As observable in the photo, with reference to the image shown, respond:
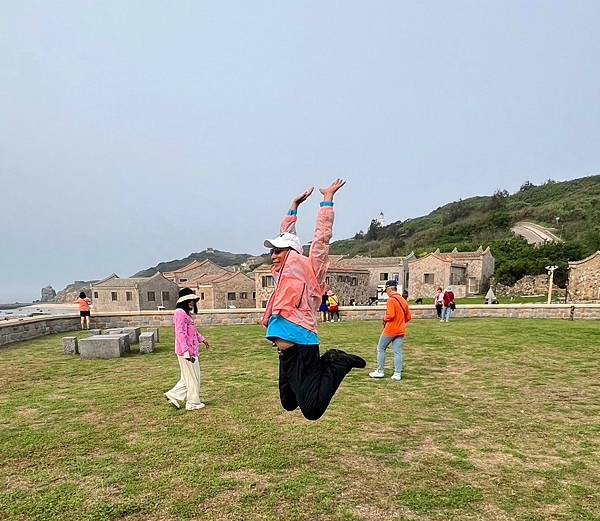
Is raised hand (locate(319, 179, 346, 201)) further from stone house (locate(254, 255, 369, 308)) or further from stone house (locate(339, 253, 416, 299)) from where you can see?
stone house (locate(339, 253, 416, 299))

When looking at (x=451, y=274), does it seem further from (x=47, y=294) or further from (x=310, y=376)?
(x=47, y=294)

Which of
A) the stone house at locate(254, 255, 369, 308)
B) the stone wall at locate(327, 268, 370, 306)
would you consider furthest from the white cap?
the stone house at locate(254, 255, 369, 308)

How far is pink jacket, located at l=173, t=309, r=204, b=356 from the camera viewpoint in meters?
6.02

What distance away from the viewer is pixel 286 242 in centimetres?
341

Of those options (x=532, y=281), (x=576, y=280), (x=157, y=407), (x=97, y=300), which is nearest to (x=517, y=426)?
(x=157, y=407)

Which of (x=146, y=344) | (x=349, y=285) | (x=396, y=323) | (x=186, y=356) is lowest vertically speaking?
(x=146, y=344)

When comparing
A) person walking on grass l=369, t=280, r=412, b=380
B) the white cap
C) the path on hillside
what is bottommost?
person walking on grass l=369, t=280, r=412, b=380

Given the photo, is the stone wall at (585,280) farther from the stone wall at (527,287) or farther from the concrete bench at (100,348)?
the concrete bench at (100,348)

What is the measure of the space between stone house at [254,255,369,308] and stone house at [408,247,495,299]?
6442mm

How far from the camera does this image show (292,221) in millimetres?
3902

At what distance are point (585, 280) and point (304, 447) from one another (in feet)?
122

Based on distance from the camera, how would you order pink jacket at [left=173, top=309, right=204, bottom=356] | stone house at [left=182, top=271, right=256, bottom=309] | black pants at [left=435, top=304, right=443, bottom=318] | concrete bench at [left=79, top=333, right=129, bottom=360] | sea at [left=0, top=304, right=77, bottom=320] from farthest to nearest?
stone house at [left=182, top=271, right=256, bottom=309], sea at [left=0, top=304, right=77, bottom=320], black pants at [left=435, top=304, right=443, bottom=318], concrete bench at [left=79, top=333, right=129, bottom=360], pink jacket at [left=173, top=309, right=204, bottom=356]

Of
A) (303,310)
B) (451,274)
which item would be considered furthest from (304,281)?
(451,274)

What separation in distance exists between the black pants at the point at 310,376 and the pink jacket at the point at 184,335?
9.55 feet
